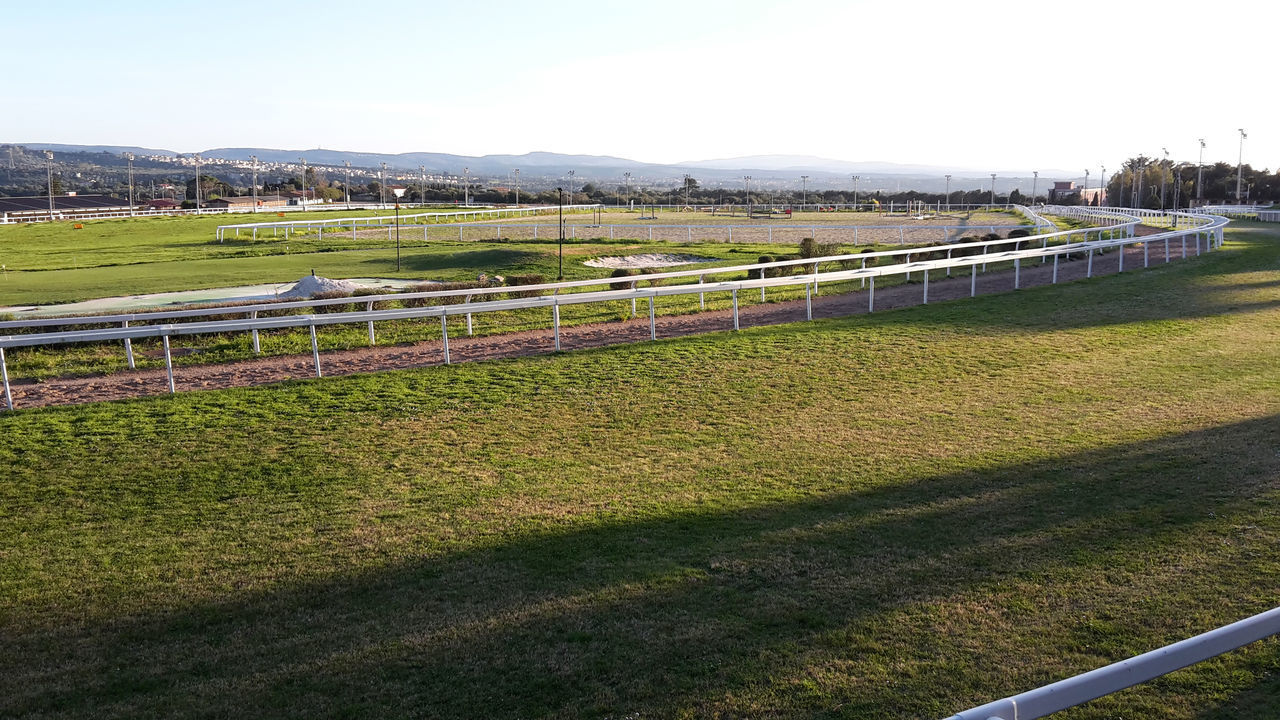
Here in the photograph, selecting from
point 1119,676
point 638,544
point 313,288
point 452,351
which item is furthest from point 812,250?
point 1119,676

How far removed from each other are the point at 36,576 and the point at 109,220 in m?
69.0

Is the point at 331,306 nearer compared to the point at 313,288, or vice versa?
the point at 331,306

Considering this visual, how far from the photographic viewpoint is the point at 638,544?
20.7 ft

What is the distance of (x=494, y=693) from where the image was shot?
4.40 metres

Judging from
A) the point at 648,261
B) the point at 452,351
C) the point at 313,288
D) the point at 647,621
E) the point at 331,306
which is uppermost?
the point at 648,261

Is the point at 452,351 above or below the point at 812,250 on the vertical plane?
below

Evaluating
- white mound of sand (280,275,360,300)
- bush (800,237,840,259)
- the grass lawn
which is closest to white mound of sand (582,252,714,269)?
bush (800,237,840,259)

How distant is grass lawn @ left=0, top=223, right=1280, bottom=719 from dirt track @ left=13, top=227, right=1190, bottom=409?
1047 mm

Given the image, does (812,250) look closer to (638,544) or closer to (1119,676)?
(638,544)

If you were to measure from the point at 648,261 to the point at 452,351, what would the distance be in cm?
2051

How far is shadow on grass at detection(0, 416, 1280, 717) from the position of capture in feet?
14.3

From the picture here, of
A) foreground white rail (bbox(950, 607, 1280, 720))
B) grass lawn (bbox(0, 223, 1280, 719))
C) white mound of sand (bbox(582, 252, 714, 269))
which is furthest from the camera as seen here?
white mound of sand (bbox(582, 252, 714, 269))

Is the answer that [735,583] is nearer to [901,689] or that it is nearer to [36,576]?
[901,689]

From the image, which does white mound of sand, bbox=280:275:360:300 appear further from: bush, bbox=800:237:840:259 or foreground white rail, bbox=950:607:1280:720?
foreground white rail, bbox=950:607:1280:720
